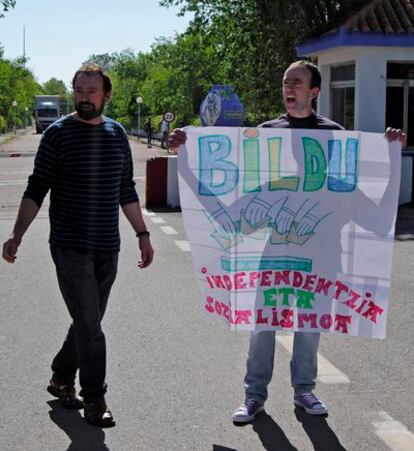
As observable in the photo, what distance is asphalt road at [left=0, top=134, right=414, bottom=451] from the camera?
179 inches

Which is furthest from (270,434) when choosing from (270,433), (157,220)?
(157,220)

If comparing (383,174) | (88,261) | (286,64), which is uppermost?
(286,64)

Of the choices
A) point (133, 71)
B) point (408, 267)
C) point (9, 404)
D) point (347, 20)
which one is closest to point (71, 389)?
point (9, 404)

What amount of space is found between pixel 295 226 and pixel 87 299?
1146 millimetres

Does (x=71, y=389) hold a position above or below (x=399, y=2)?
below

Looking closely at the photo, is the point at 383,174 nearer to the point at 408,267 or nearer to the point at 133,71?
the point at 408,267

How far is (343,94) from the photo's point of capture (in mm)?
21953

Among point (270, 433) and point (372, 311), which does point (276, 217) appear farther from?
point (270, 433)

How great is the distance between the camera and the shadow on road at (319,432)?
443 centimetres

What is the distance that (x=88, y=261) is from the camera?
4.70m

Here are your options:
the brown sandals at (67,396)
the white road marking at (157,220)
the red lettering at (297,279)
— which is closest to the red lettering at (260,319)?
the red lettering at (297,279)

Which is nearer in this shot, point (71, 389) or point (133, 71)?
point (71, 389)

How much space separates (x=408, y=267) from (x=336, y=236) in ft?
18.9

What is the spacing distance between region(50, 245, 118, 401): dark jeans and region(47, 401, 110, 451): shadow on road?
0.50 ft
